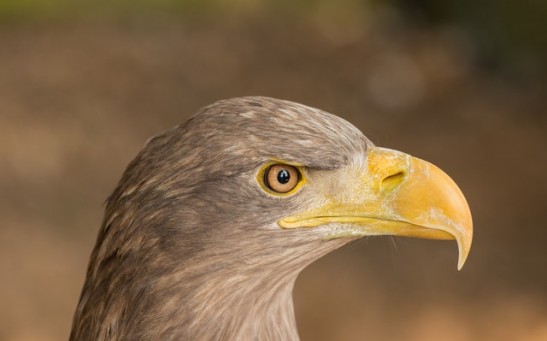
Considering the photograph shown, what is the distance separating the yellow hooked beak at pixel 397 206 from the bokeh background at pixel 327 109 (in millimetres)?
3549

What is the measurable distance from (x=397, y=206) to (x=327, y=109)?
6.34 meters

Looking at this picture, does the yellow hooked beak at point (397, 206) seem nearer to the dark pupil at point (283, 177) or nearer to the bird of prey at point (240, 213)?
the bird of prey at point (240, 213)

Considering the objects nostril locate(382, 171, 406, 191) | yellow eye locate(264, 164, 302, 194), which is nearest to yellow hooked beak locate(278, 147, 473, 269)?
nostril locate(382, 171, 406, 191)

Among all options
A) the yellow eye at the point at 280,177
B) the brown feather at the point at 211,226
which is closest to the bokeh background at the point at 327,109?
the brown feather at the point at 211,226

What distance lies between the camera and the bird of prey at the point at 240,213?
276 centimetres

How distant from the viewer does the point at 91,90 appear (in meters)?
9.05

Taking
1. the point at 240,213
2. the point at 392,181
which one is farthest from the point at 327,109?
the point at 240,213

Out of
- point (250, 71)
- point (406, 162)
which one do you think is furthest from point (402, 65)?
point (406, 162)

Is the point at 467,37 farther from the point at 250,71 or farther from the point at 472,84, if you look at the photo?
the point at 250,71

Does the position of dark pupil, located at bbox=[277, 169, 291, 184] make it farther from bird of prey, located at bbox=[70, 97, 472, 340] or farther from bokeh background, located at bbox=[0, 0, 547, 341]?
bokeh background, located at bbox=[0, 0, 547, 341]

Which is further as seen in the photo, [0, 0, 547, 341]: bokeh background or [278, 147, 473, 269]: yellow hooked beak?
[0, 0, 547, 341]: bokeh background

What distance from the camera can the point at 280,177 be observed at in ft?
9.04

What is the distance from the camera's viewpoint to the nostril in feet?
9.36

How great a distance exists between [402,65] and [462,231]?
735cm
